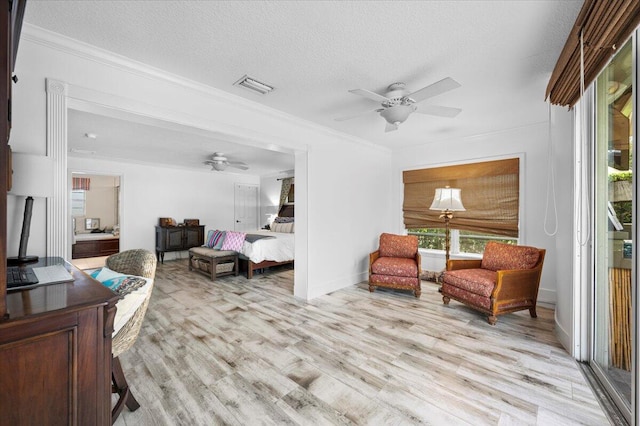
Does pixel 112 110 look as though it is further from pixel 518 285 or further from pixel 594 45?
pixel 518 285

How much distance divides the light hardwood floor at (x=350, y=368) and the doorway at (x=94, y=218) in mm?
4966

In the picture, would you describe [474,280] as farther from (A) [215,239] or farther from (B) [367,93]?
(A) [215,239]

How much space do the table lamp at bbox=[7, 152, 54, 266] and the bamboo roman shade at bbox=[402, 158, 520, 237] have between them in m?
4.88

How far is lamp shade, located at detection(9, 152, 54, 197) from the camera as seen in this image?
1588mm

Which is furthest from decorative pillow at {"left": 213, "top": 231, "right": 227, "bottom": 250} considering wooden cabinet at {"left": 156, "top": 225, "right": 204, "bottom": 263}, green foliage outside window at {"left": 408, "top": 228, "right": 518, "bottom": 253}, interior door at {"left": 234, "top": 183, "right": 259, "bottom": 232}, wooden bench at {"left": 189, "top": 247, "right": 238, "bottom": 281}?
green foliage outside window at {"left": 408, "top": 228, "right": 518, "bottom": 253}

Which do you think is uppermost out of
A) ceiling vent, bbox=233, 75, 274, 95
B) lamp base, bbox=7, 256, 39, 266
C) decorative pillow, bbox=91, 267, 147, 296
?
ceiling vent, bbox=233, 75, 274, 95

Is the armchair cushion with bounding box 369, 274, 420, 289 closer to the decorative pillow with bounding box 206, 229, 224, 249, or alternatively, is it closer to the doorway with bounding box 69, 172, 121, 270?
the decorative pillow with bounding box 206, 229, 224, 249

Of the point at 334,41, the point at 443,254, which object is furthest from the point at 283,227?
the point at 334,41

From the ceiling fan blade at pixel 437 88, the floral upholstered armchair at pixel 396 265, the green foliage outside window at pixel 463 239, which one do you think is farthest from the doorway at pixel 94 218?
the ceiling fan blade at pixel 437 88

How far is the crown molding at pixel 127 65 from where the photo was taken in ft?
6.08

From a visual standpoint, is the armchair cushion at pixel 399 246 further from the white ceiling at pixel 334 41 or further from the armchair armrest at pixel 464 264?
the white ceiling at pixel 334 41

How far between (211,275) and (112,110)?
3.30 metres

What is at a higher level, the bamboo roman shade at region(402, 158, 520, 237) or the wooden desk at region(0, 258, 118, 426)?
the bamboo roman shade at region(402, 158, 520, 237)

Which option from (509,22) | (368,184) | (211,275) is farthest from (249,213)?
(509,22)
